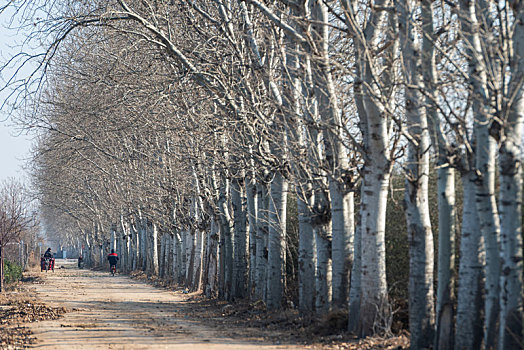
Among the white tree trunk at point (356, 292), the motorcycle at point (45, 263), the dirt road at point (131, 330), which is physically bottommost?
the dirt road at point (131, 330)

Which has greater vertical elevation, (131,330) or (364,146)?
(364,146)

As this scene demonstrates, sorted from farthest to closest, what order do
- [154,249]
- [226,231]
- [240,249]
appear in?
[154,249], [226,231], [240,249]

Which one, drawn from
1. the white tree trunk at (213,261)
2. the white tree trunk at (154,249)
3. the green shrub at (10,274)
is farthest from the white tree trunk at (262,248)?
the white tree trunk at (154,249)

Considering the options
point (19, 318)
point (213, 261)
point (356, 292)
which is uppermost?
point (213, 261)

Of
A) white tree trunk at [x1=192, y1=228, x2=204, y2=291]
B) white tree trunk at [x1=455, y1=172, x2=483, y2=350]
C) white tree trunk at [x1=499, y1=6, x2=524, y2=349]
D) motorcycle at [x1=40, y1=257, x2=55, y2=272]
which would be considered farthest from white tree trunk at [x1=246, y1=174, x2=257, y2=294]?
motorcycle at [x1=40, y1=257, x2=55, y2=272]

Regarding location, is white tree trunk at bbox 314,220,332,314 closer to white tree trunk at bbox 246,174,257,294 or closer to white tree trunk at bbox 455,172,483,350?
white tree trunk at bbox 246,174,257,294

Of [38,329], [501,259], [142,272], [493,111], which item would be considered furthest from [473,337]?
[142,272]

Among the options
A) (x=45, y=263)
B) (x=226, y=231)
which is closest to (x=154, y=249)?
(x=45, y=263)

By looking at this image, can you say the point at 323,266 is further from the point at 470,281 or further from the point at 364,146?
the point at 470,281

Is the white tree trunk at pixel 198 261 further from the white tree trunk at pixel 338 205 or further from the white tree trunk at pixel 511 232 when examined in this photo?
the white tree trunk at pixel 511 232

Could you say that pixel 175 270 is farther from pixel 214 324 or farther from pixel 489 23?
pixel 489 23

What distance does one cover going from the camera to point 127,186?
→ 3928cm

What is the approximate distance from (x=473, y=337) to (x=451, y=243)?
5.04 ft

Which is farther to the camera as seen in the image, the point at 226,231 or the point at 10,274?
the point at 10,274
